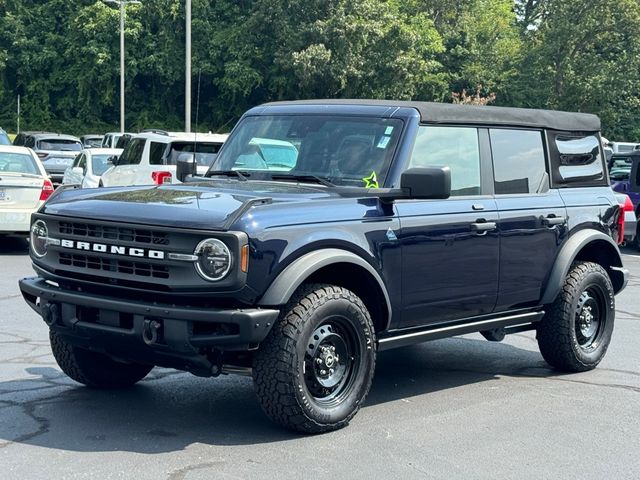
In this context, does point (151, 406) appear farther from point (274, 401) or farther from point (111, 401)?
point (274, 401)

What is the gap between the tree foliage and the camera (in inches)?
1826

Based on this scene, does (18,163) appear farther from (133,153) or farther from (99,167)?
(99,167)

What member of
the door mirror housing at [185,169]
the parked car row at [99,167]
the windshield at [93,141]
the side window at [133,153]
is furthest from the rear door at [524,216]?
the windshield at [93,141]

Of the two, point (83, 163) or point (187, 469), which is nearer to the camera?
point (187, 469)

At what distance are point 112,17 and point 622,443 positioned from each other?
50171 millimetres

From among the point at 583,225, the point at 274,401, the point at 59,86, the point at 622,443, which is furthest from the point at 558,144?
the point at 59,86

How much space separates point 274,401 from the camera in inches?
215

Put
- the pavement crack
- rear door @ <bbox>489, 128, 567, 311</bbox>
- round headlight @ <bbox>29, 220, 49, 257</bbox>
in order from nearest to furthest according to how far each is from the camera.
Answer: the pavement crack < round headlight @ <bbox>29, 220, 49, 257</bbox> < rear door @ <bbox>489, 128, 567, 311</bbox>

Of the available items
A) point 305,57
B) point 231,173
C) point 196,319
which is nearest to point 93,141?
point 305,57

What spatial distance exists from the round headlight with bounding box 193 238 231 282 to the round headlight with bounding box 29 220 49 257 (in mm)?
1230

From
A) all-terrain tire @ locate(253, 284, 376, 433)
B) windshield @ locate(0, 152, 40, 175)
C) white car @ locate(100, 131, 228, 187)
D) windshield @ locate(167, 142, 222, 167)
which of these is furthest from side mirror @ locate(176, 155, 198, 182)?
windshield @ locate(0, 152, 40, 175)

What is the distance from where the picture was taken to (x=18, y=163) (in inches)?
602

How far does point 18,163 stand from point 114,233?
10356 millimetres

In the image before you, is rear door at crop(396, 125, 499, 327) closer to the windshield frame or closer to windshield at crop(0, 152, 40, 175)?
the windshield frame
